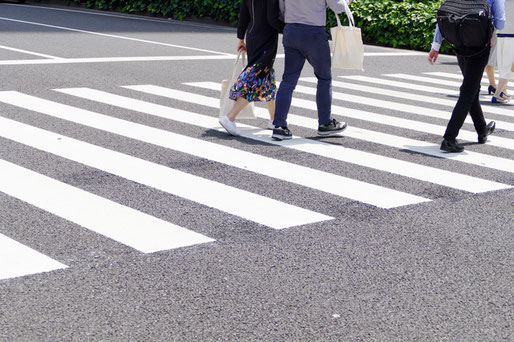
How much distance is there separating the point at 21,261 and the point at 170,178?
6.45 ft

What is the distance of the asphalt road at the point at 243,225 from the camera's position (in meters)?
3.68

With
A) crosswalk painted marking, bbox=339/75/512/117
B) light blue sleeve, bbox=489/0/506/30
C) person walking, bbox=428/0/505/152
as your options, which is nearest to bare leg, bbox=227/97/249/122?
person walking, bbox=428/0/505/152

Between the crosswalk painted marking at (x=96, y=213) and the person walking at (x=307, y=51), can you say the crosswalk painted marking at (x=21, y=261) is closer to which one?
the crosswalk painted marking at (x=96, y=213)

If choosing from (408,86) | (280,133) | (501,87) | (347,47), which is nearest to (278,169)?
(280,133)

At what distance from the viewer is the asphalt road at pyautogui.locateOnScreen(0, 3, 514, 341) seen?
3.68 m

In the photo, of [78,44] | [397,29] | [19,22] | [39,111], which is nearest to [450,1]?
[39,111]

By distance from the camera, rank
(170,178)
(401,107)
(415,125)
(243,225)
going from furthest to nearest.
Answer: (401,107), (415,125), (170,178), (243,225)

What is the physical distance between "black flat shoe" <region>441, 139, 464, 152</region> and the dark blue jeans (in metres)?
1.12

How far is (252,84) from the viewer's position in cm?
786

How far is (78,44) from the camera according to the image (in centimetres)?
1609

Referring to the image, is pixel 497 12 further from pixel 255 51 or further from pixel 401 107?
pixel 401 107

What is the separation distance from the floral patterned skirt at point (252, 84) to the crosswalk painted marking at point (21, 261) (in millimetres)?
3693

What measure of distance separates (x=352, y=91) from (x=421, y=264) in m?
7.24

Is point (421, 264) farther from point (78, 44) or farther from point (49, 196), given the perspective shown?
point (78, 44)
